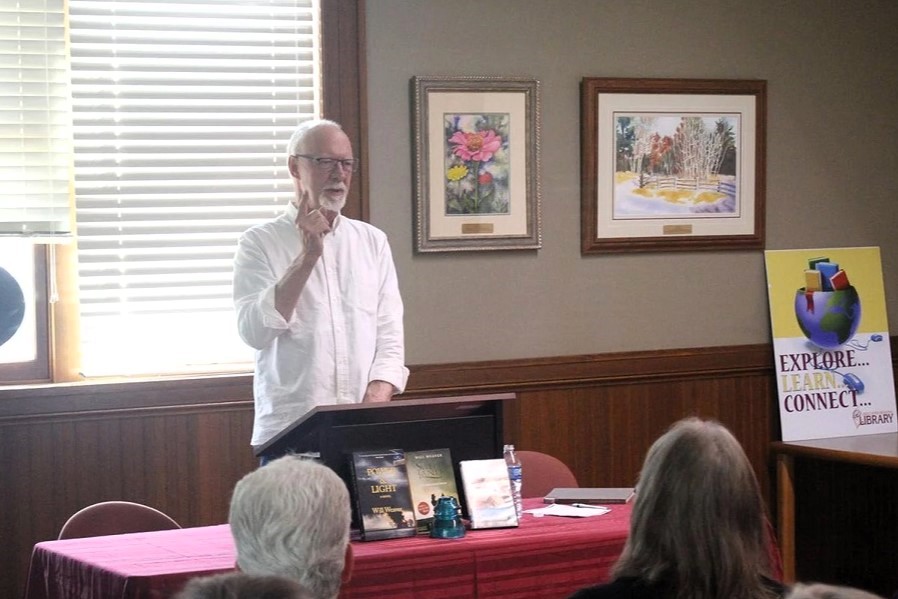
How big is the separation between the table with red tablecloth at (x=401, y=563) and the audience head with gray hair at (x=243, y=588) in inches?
51.5

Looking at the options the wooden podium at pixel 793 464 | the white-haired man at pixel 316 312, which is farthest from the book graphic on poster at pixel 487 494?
the wooden podium at pixel 793 464

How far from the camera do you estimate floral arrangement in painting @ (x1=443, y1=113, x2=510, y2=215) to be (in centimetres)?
459

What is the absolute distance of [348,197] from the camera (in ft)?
14.6

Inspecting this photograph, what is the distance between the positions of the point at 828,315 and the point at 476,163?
5.64 feet

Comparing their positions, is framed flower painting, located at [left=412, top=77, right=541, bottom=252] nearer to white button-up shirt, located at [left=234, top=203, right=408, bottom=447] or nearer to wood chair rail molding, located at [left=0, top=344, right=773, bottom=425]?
wood chair rail molding, located at [left=0, top=344, right=773, bottom=425]

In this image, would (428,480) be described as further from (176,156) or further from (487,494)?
(176,156)

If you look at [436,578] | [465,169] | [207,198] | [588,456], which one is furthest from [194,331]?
[436,578]

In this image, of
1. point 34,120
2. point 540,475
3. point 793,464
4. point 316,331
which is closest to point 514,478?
point 540,475

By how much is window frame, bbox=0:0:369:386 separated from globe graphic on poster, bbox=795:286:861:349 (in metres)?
1.97

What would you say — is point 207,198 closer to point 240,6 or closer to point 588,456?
point 240,6

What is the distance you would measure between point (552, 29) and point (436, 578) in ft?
8.98

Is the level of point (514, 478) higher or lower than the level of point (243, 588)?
lower

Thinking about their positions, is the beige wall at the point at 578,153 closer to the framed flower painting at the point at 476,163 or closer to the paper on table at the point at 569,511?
the framed flower painting at the point at 476,163

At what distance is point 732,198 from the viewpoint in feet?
16.4
